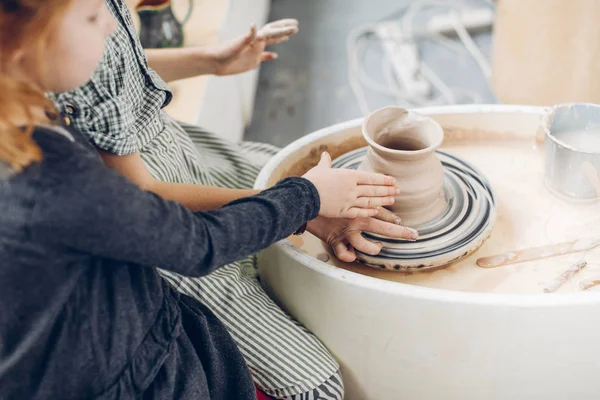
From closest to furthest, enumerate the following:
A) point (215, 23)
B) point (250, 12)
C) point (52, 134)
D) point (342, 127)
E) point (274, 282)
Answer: point (52, 134) → point (274, 282) → point (342, 127) → point (215, 23) → point (250, 12)

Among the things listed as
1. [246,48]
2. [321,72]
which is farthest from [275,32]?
[321,72]

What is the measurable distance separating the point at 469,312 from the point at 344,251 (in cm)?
20

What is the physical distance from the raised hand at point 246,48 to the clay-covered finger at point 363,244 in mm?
470

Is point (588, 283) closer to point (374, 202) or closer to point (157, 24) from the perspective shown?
point (374, 202)

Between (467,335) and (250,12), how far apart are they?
1763mm

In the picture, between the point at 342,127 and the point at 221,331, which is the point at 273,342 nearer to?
the point at 221,331

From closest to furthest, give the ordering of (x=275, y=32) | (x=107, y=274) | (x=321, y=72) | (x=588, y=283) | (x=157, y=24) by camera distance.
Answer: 1. (x=107, y=274)
2. (x=588, y=283)
3. (x=275, y=32)
4. (x=157, y=24)
5. (x=321, y=72)

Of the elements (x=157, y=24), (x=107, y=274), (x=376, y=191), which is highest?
(x=157, y=24)

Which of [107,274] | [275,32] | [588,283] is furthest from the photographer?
[275,32]

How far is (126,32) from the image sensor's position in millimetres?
817

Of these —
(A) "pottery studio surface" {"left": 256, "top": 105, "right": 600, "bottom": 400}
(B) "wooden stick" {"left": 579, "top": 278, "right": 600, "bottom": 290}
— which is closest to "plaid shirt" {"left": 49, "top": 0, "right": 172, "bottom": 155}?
(A) "pottery studio surface" {"left": 256, "top": 105, "right": 600, "bottom": 400}

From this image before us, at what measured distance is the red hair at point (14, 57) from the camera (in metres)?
0.53

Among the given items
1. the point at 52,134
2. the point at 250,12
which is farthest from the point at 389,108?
the point at 250,12

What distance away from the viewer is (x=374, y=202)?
2.74 feet
